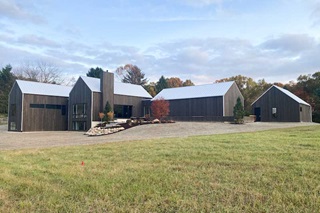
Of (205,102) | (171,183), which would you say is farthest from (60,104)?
(171,183)

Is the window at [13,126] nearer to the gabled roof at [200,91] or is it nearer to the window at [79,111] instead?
the window at [79,111]

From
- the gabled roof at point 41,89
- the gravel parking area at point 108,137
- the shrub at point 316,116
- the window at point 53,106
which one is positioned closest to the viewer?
the gravel parking area at point 108,137

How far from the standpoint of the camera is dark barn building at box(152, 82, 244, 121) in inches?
1248

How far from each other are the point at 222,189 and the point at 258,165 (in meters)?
1.85

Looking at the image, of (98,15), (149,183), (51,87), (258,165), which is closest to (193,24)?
(98,15)

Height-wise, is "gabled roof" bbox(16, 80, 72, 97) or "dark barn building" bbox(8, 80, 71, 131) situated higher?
"gabled roof" bbox(16, 80, 72, 97)

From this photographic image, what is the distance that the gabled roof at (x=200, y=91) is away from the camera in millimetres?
32909

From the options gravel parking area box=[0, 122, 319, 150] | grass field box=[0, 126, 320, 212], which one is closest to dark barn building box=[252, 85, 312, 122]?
gravel parking area box=[0, 122, 319, 150]

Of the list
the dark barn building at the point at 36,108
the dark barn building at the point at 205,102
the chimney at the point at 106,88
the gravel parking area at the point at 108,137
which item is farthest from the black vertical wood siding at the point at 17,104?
the dark barn building at the point at 205,102

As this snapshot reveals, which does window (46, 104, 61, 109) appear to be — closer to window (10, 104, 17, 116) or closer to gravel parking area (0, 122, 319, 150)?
window (10, 104, 17, 116)

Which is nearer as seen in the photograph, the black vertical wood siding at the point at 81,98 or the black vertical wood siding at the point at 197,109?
the black vertical wood siding at the point at 81,98

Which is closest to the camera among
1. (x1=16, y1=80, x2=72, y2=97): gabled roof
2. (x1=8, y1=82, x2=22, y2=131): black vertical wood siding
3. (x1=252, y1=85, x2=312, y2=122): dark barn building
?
(x1=8, y1=82, x2=22, y2=131): black vertical wood siding

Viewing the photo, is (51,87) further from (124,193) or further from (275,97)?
(124,193)

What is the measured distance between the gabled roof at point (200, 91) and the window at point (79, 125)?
37.6 feet
